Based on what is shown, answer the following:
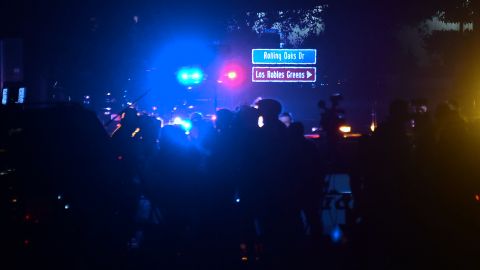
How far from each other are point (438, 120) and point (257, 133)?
2.86 metres

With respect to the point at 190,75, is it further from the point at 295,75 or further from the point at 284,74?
the point at 295,75

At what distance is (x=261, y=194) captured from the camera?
887cm

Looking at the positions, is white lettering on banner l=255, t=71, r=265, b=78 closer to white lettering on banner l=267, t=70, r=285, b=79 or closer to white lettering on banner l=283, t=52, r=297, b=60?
white lettering on banner l=267, t=70, r=285, b=79

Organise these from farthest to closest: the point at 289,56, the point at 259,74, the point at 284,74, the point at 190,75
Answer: the point at 259,74 → the point at 284,74 → the point at 289,56 → the point at 190,75

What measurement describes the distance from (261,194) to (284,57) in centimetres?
1444

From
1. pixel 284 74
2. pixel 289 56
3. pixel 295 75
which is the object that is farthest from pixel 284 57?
pixel 295 75

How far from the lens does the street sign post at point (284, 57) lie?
74.6 feet

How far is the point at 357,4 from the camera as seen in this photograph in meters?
32.7

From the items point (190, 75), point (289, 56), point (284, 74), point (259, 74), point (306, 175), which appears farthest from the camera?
point (259, 74)

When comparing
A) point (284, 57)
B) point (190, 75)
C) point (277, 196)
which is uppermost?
point (284, 57)

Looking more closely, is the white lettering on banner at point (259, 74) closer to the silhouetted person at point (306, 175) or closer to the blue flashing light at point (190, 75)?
the blue flashing light at point (190, 75)

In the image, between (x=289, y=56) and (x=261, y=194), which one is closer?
(x=261, y=194)

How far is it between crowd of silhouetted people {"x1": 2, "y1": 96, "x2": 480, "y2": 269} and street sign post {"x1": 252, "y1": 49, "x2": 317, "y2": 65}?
13.1m

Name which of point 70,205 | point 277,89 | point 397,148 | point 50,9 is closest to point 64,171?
point 70,205
